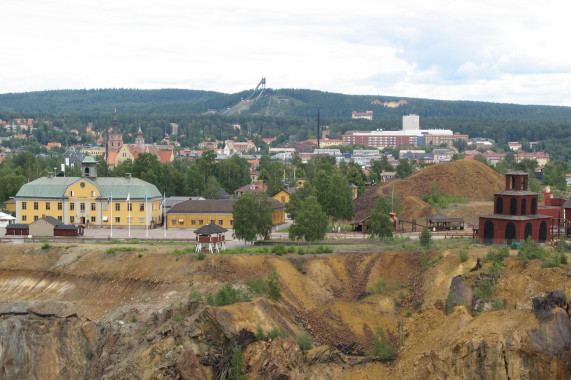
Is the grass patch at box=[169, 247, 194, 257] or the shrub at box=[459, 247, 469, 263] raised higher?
the shrub at box=[459, 247, 469, 263]

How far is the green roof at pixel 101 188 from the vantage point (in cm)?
7425

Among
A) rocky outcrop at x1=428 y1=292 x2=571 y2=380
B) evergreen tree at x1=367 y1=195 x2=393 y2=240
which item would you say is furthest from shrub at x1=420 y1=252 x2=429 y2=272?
rocky outcrop at x1=428 y1=292 x2=571 y2=380

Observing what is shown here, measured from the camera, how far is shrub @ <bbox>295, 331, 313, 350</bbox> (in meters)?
43.6

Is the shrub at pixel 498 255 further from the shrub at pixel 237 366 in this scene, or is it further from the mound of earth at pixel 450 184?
the mound of earth at pixel 450 184

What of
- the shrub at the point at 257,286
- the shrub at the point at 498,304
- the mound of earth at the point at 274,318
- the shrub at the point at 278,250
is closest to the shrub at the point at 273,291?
the shrub at the point at 257,286

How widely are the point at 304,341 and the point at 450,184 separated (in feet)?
154

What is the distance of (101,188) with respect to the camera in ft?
246

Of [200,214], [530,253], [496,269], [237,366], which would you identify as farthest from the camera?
[200,214]

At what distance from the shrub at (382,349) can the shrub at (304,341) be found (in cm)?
353

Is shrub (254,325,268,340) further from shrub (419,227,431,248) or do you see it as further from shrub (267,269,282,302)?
shrub (419,227,431,248)

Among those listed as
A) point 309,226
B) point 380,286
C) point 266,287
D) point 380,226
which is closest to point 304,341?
point 266,287

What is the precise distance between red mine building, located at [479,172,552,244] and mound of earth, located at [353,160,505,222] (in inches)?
960

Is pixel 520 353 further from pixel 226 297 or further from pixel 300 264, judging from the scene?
pixel 300 264

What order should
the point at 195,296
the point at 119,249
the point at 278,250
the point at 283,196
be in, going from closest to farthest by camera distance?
the point at 195,296
the point at 278,250
the point at 119,249
the point at 283,196
